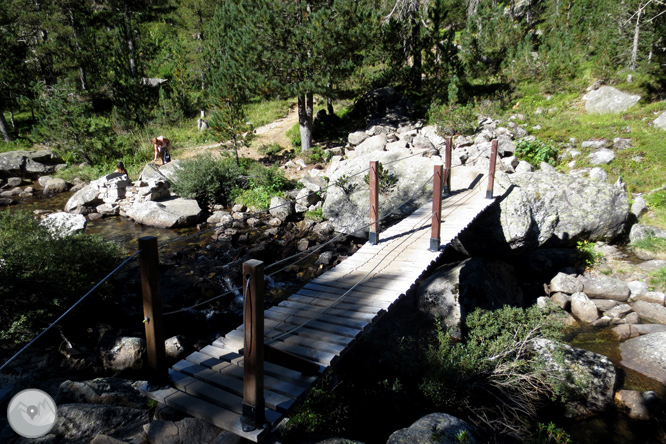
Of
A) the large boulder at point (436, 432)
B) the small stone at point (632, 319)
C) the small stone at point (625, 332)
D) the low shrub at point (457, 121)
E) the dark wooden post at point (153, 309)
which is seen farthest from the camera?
the low shrub at point (457, 121)

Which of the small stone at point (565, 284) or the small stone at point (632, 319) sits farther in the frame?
the small stone at point (565, 284)

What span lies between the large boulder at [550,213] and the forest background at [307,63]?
720cm

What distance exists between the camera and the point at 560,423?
531 cm

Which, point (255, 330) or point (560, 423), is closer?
point (255, 330)

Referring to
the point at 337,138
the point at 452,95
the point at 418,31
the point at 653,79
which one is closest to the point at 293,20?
the point at 337,138

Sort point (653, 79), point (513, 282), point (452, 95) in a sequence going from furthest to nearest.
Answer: point (452, 95) < point (653, 79) < point (513, 282)

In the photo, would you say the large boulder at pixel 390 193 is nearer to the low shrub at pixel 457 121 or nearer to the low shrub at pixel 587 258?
the low shrub at pixel 587 258

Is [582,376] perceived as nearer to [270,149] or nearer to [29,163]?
[270,149]

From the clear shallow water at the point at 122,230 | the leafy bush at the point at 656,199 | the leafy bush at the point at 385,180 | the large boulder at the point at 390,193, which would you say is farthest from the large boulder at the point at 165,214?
the leafy bush at the point at 656,199

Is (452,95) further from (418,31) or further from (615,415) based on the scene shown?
(615,415)

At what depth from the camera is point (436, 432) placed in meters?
4.05

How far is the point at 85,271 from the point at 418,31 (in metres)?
20.4

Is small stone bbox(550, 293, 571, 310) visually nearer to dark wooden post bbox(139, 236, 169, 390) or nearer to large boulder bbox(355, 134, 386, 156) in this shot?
dark wooden post bbox(139, 236, 169, 390)

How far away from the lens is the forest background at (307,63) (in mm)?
15461
